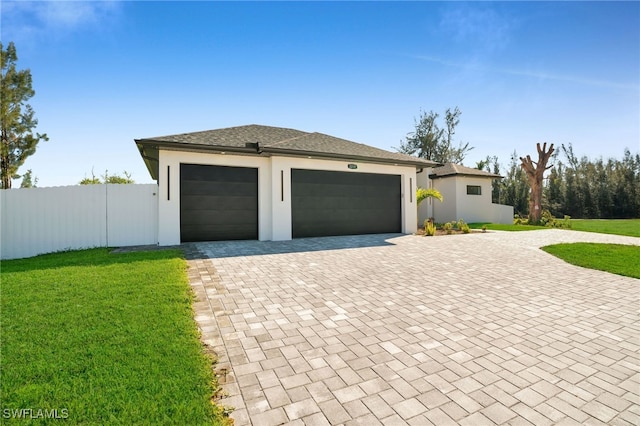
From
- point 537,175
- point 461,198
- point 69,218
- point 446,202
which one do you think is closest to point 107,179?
point 69,218

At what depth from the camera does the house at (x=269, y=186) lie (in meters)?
→ 9.01

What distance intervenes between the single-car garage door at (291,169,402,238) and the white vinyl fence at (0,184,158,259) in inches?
191

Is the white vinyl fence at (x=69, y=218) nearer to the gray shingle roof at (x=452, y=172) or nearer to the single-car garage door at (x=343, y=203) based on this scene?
the single-car garage door at (x=343, y=203)

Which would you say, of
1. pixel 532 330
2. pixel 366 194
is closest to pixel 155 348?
pixel 532 330

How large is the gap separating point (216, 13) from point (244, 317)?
27.5 ft

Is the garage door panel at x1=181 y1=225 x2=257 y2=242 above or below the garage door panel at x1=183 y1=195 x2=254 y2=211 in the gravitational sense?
below

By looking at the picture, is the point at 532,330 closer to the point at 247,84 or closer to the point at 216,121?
the point at 247,84

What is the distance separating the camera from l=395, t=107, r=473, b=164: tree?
3269 centimetres

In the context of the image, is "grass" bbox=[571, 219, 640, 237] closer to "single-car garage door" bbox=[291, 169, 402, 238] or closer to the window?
the window

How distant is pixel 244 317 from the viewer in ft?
11.8

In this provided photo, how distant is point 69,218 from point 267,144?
6283 millimetres

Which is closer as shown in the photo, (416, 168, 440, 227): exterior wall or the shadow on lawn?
the shadow on lawn

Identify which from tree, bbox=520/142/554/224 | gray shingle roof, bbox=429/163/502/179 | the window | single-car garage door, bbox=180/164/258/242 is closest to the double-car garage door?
single-car garage door, bbox=180/164/258/242

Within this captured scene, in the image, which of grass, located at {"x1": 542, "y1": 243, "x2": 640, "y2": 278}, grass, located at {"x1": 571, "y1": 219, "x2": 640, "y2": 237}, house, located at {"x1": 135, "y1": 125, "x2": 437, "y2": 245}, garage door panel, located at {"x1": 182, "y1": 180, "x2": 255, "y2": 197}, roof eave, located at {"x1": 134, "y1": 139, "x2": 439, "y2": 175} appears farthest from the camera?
grass, located at {"x1": 571, "y1": 219, "x2": 640, "y2": 237}
